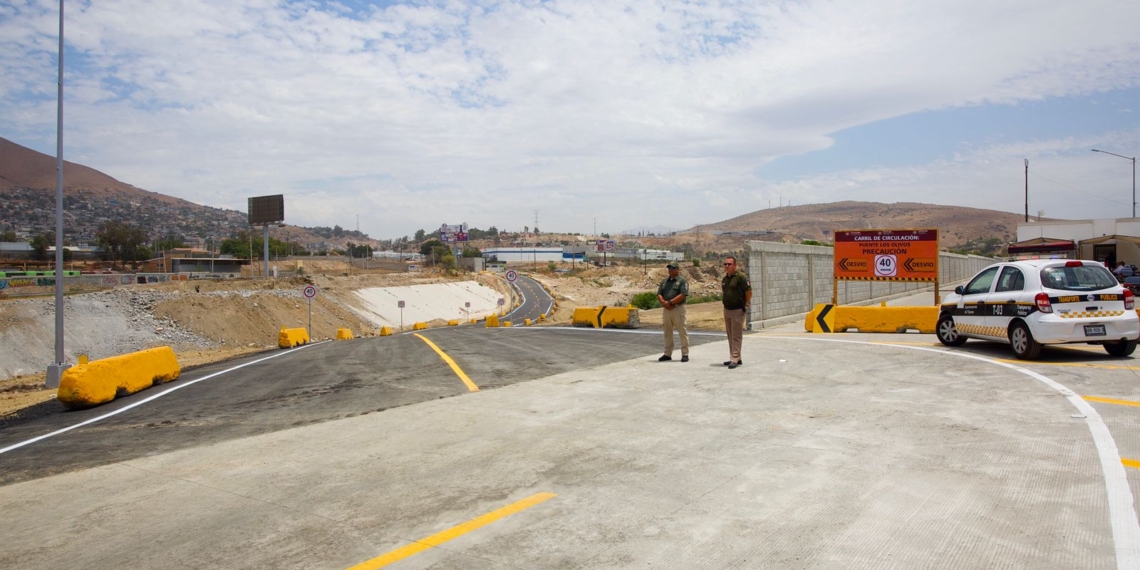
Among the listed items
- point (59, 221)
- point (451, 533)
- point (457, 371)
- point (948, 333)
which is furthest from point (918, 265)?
point (59, 221)

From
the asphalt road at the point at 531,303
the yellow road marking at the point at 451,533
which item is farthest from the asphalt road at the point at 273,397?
the asphalt road at the point at 531,303

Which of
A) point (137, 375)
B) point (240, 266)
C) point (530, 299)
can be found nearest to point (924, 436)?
point (137, 375)

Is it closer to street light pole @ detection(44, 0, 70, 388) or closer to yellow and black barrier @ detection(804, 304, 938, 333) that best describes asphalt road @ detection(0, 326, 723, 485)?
yellow and black barrier @ detection(804, 304, 938, 333)

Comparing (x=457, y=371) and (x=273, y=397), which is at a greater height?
(x=457, y=371)

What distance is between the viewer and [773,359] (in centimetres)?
1252

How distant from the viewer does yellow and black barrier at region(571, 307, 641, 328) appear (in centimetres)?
2341

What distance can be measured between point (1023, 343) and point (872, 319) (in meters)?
6.29

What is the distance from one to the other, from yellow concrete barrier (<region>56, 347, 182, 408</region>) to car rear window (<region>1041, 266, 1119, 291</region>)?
1447 cm

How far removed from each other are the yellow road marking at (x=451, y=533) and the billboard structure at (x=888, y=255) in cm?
1659

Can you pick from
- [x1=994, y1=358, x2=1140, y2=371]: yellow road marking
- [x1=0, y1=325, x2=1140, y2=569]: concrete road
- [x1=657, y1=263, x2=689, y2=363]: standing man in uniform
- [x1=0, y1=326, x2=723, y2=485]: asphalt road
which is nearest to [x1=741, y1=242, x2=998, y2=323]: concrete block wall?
[x1=0, y1=326, x2=723, y2=485]: asphalt road

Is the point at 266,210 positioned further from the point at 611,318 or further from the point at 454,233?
the point at 611,318

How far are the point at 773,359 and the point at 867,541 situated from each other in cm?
844

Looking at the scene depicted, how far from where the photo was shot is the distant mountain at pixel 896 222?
132 metres

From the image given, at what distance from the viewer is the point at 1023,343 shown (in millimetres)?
11328
